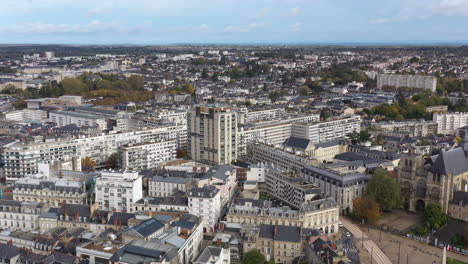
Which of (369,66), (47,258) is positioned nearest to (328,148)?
(47,258)

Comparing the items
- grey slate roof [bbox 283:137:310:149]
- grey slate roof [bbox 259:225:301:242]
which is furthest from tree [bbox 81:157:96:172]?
grey slate roof [bbox 259:225:301:242]

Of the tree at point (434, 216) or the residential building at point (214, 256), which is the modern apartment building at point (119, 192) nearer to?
the residential building at point (214, 256)

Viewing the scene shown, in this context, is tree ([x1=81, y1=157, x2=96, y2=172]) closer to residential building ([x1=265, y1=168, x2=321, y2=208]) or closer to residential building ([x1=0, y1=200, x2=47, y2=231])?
residential building ([x1=0, y1=200, x2=47, y2=231])

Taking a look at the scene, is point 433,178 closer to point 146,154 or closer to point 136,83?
point 146,154

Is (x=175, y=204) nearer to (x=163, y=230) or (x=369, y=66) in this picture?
(x=163, y=230)

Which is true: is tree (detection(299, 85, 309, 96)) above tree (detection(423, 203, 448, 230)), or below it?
above
